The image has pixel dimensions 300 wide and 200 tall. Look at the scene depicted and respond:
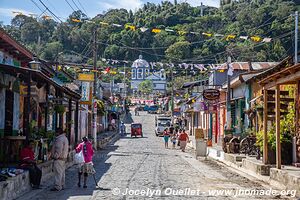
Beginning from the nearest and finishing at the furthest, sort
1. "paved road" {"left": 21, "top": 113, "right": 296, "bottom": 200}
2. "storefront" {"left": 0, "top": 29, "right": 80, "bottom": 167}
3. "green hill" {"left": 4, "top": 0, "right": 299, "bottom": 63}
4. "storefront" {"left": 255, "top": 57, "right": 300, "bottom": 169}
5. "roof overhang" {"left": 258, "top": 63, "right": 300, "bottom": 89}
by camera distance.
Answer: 1. "paved road" {"left": 21, "top": 113, "right": 296, "bottom": 200}
2. "roof overhang" {"left": 258, "top": 63, "right": 300, "bottom": 89}
3. "storefront" {"left": 0, "top": 29, "right": 80, "bottom": 167}
4. "storefront" {"left": 255, "top": 57, "right": 300, "bottom": 169}
5. "green hill" {"left": 4, "top": 0, "right": 299, "bottom": 63}

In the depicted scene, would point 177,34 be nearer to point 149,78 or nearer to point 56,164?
point 149,78

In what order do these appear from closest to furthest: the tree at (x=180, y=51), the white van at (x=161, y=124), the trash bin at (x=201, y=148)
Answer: the trash bin at (x=201, y=148)
the white van at (x=161, y=124)
the tree at (x=180, y=51)

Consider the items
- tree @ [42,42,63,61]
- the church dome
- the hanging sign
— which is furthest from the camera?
the church dome

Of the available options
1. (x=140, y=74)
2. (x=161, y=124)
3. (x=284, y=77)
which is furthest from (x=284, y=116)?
(x=140, y=74)

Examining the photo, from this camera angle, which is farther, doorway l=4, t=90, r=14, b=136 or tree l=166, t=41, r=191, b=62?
tree l=166, t=41, r=191, b=62

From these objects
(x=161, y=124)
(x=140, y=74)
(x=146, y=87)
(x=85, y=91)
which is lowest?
(x=161, y=124)

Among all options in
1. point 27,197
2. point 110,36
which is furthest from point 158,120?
point 27,197

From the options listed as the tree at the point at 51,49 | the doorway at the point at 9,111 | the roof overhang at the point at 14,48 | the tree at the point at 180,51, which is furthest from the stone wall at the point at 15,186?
the tree at the point at 180,51

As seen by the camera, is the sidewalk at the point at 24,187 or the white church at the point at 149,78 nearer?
the sidewalk at the point at 24,187

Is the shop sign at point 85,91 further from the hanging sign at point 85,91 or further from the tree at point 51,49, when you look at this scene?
the tree at point 51,49

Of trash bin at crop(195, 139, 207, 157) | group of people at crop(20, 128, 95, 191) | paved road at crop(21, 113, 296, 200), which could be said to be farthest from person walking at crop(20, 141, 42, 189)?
trash bin at crop(195, 139, 207, 157)

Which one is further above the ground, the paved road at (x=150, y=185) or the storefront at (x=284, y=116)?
the storefront at (x=284, y=116)

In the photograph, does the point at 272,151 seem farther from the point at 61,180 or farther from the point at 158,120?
the point at 158,120

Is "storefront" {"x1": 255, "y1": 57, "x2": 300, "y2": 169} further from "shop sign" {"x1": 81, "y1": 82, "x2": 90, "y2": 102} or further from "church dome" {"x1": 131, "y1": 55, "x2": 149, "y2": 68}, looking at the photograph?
"church dome" {"x1": 131, "y1": 55, "x2": 149, "y2": 68}
